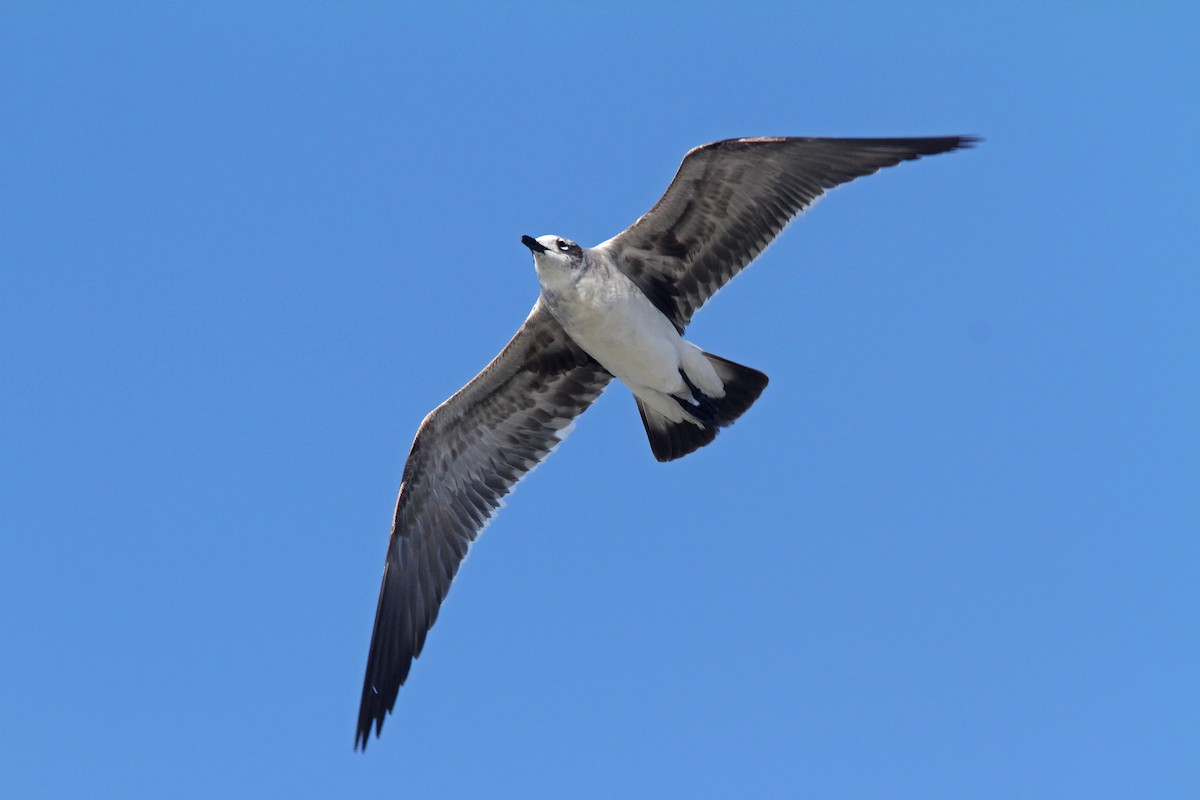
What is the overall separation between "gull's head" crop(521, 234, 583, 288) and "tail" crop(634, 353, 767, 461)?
4.90 feet

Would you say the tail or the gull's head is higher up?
the gull's head

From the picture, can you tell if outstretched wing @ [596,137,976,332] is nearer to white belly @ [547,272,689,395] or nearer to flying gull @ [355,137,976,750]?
flying gull @ [355,137,976,750]

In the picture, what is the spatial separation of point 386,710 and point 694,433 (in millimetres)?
3730

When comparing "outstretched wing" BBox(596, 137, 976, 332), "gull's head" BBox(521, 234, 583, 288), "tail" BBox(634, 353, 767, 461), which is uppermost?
"outstretched wing" BBox(596, 137, 976, 332)

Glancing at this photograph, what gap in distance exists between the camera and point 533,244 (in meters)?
11.2

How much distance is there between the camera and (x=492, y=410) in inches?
501

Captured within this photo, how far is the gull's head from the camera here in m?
11.2

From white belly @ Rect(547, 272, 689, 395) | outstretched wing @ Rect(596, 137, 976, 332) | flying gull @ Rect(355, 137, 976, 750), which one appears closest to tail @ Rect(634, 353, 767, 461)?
flying gull @ Rect(355, 137, 976, 750)

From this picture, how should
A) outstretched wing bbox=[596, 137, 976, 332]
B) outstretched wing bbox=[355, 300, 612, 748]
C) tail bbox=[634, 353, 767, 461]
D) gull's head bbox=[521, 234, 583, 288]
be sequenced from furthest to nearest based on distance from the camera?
outstretched wing bbox=[355, 300, 612, 748]
tail bbox=[634, 353, 767, 461]
gull's head bbox=[521, 234, 583, 288]
outstretched wing bbox=[596, 137, 976, 332]

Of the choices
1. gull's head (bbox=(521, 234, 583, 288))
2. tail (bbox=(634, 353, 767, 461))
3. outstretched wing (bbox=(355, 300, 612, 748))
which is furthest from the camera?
outstretched wing (bbox=(355, 300, 612, 748))

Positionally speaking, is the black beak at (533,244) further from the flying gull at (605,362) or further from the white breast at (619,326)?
the white breast at (619,326)

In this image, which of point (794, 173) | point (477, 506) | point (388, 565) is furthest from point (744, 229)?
point (388, 565)

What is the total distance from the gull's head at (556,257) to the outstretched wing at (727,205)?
521mm

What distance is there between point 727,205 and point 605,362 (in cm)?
170
